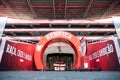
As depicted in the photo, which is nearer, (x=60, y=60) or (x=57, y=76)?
(x=57, y=76)

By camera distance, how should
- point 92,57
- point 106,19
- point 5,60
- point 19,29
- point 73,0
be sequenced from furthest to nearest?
point 19,29, point 106,19, point 73,0, point 92,57, point 5,60

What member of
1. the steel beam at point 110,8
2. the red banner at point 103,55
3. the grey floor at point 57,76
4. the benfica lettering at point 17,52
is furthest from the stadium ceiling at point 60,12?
the grey floor at point 57,76

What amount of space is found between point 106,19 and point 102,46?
8.93 meters

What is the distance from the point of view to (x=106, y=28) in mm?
20594

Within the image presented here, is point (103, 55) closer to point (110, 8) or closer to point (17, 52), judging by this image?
point (17, 52)

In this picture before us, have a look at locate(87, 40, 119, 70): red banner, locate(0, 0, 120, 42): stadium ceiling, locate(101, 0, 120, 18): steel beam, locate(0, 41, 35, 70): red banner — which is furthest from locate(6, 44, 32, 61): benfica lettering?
locate(101, 0, 120, 18): steel beam

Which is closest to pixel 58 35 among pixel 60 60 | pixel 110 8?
pixel 60 60

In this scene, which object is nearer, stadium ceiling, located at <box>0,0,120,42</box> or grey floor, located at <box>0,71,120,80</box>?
grey floor, located at <box>0,71,120,80</box>

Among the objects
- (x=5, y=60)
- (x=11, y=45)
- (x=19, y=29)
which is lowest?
(x=5, y=60)

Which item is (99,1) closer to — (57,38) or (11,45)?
(57,38)

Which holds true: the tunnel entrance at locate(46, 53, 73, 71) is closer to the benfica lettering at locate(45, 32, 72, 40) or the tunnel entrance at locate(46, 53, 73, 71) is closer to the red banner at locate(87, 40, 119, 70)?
the red banner at locate(87, 40, 119, 70)

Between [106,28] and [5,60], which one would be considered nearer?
[5,60]

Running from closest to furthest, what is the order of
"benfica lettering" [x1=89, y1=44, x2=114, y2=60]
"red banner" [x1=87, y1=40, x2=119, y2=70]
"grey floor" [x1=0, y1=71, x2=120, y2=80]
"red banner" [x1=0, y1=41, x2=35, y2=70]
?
"grey floor" [x1=0, y1=71, x2=120, y2=80] < "red banner" [x1=87, y1=40, x2=119, y2=70] < "benfica lettering" [x1=89, y1=44, x2=114, y2=60] < "red banner" [x1=0, y1=41, x2=35, y2=70]

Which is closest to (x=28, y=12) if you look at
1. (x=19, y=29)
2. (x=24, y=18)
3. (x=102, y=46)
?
(x=24, y=18)
